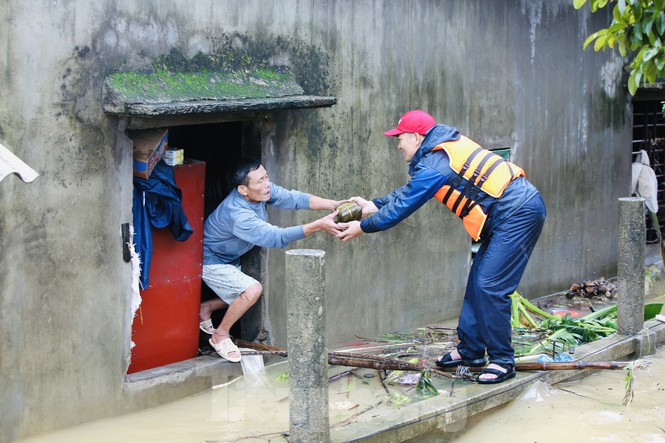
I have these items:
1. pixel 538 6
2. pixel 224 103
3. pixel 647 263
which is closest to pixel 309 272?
pixel 224 103

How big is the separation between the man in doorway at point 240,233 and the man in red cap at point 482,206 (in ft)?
1.71

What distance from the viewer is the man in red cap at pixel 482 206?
295 inches

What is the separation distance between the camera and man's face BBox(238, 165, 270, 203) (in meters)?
7.71

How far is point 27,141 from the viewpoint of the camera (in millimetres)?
6418

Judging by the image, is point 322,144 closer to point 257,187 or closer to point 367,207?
point 367,207

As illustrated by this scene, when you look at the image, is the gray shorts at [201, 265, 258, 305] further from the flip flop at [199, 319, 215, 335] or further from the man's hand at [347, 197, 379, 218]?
the man's hand at [347, 197, 379, 218]

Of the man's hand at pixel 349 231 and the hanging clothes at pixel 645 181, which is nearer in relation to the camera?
the man's hand at pixel 349 231

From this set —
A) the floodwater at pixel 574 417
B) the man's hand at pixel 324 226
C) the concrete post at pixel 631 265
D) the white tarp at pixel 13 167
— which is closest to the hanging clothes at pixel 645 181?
the concrete post at pixel 631 265

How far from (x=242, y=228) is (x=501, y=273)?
199cm

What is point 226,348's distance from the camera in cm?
791

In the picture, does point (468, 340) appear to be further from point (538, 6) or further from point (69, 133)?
point (538, 6)

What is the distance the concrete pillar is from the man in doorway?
60.4 inches

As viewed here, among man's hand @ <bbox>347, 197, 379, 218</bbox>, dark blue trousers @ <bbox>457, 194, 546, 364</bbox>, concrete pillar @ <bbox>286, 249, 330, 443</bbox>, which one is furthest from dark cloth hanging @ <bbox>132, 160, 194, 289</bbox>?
dark blue trousers @ <bbox>457, 194, 546, 364</bbox>

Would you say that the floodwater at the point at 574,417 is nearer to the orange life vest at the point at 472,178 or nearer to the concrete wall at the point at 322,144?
the orange life vest at the point at 472,178
